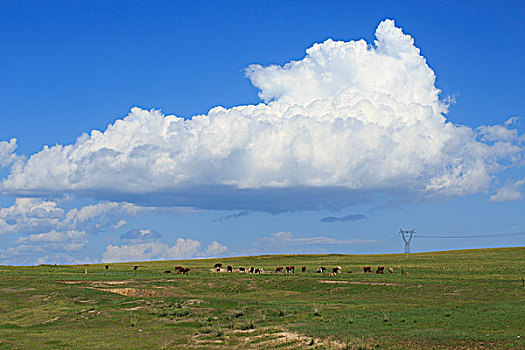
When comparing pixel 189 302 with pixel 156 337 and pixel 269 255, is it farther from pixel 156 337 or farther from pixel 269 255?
pixel 269 255

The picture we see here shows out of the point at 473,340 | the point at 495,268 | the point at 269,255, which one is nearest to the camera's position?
the point at 473,340

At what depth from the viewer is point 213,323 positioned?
4194 centimetres

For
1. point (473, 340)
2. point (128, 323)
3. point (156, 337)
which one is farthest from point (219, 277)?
point (473, 340)

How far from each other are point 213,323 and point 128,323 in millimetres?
7070

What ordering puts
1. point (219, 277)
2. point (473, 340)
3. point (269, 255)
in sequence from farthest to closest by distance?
1. point (269, 255)
2. point (219, 277)
3. point (473, 340)

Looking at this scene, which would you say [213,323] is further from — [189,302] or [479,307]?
[479,307]

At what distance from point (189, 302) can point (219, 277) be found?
2505 centimetres

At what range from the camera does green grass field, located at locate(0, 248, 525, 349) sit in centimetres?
3300

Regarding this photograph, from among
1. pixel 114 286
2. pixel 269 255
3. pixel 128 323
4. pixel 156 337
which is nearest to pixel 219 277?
pixel 114 286

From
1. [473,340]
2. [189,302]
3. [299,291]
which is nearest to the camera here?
[473,340]

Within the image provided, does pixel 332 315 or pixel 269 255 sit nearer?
pixel 332 315

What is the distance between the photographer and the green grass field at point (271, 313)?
3300cm

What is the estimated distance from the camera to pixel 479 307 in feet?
139

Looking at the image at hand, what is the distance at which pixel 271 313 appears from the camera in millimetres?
44219
